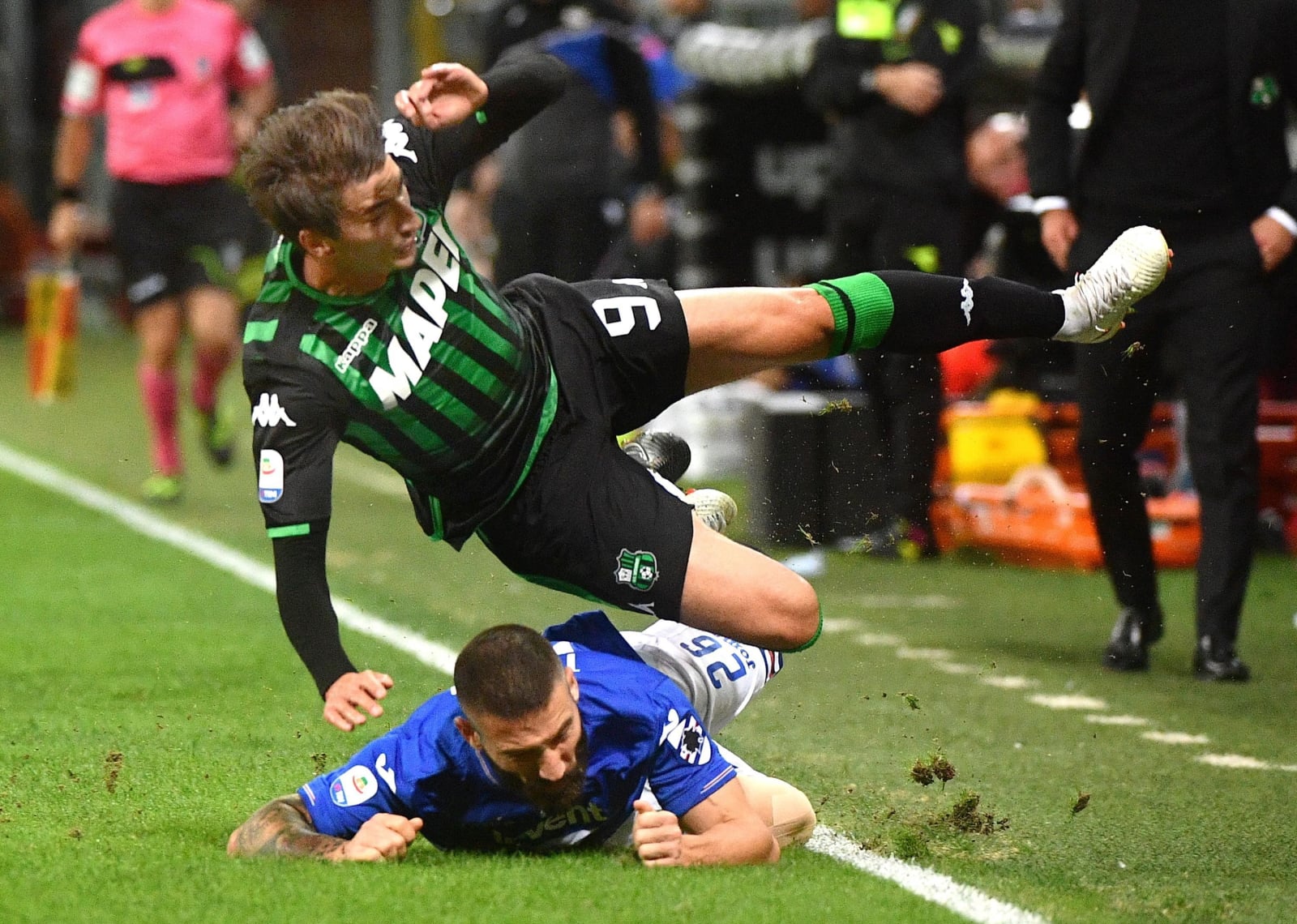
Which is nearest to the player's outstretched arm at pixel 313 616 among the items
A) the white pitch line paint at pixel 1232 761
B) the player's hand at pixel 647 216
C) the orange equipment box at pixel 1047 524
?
the white pitch line paint at pixel 1232 761

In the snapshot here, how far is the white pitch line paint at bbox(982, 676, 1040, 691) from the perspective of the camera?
6566 mm

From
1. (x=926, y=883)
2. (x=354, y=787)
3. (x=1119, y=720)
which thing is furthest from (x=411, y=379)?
(x=1119, y=720)

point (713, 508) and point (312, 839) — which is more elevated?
point (713, 508)

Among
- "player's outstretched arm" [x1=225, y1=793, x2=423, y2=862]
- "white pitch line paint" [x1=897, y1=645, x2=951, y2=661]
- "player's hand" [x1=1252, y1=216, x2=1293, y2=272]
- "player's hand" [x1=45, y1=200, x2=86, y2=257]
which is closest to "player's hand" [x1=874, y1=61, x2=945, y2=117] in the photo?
"player's hand" [x1=1252, y1=216, x2=1293, y2=272]

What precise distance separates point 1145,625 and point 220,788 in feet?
10.8

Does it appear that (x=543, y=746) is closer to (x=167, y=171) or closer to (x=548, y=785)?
(x=548, y=785)

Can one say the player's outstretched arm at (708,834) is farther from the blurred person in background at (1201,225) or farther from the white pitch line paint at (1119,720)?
the blurred person in background at (1201,225)

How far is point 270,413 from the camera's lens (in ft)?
14.3

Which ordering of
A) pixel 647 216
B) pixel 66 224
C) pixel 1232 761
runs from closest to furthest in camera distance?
1. pixel 1232 761
2. pixel 66 224
3. pixel 647 216

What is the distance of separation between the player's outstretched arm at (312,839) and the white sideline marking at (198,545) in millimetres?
1397

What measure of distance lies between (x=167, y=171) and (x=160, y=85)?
0.42 m

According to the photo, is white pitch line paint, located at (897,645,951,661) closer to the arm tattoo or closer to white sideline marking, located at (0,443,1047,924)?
white sideline marking, located at (0,443,1047,924)

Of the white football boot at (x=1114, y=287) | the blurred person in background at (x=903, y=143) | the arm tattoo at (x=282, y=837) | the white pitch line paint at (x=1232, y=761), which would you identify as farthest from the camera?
the blurred person in background at (x=903, y=143)

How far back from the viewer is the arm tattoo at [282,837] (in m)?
4.15
